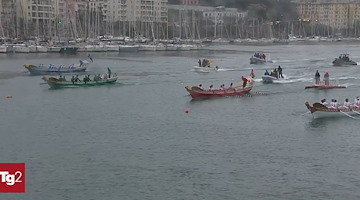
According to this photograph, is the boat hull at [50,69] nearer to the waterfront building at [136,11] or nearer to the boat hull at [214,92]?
the boat hull at [214,92]

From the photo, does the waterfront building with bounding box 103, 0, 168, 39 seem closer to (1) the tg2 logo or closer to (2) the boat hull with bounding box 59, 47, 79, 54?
(2) the boat hull with bounding box 59, 47, 79, 54

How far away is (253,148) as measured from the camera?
25.8 meters

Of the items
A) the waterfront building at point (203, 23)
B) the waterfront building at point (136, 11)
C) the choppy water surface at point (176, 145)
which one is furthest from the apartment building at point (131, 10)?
the choppy water surface at point (176, 145)

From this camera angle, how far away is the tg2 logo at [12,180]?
1805 centimetres

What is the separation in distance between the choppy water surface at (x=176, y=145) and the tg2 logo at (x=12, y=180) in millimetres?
456

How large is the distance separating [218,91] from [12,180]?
24.0 m

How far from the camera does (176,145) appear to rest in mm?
26500

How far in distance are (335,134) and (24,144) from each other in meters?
14.4

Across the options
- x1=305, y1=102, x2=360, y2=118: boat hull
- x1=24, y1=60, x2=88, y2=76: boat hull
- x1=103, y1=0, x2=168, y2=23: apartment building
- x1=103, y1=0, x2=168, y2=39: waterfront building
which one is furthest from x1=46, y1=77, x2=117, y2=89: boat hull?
x1=103, y1=0, x2=168, y2=23: apartment building

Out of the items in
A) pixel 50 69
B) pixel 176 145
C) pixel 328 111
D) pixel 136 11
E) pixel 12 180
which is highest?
pixel 136 11

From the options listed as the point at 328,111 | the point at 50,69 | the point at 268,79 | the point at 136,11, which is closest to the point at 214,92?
the point at 328,111

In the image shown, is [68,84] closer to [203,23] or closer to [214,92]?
[214,92]

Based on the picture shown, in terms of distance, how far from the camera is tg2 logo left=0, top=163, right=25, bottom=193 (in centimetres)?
1805

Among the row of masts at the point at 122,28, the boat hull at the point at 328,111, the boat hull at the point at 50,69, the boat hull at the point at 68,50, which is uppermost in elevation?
the row of masts at the point at 122,28
